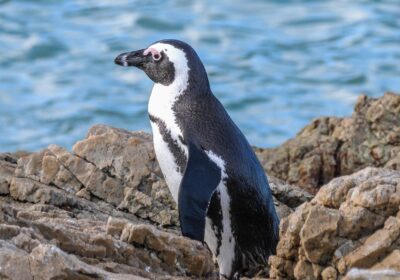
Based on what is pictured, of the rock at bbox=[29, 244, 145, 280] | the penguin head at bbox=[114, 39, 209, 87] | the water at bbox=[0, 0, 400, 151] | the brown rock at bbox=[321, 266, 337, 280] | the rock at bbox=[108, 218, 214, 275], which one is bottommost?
the water at bbox=[0, 0, 400, 151]

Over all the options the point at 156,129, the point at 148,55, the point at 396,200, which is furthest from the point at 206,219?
the point at 396,200

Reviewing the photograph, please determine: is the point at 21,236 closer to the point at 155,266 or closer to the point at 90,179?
the point at 155,266

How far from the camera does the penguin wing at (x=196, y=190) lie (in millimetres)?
5633

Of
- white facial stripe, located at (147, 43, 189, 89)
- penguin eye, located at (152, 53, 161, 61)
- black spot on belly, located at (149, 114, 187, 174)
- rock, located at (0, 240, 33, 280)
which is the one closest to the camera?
rock, located at (0, 240, 33, 280)

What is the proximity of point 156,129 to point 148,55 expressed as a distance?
2.18ft

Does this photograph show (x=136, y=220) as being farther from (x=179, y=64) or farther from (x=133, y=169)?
(x=179, y=64)

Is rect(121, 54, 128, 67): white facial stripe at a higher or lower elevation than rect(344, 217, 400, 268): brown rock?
higher

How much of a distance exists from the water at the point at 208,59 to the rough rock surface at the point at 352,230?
25.0 feet

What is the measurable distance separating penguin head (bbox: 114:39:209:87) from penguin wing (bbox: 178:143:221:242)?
583 mm

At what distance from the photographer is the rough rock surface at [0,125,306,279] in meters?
4.27

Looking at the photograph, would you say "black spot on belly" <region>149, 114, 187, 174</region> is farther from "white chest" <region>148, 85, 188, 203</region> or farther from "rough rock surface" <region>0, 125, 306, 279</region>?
"rough rock surface" <region>0, 125, 306, 279</region>

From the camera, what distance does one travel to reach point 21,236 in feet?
14.5

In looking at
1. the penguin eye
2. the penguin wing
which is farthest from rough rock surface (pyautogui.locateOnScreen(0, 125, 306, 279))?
the penguin eye

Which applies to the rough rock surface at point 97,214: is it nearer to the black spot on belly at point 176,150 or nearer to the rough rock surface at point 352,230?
the black spot on belly at point 176,150
